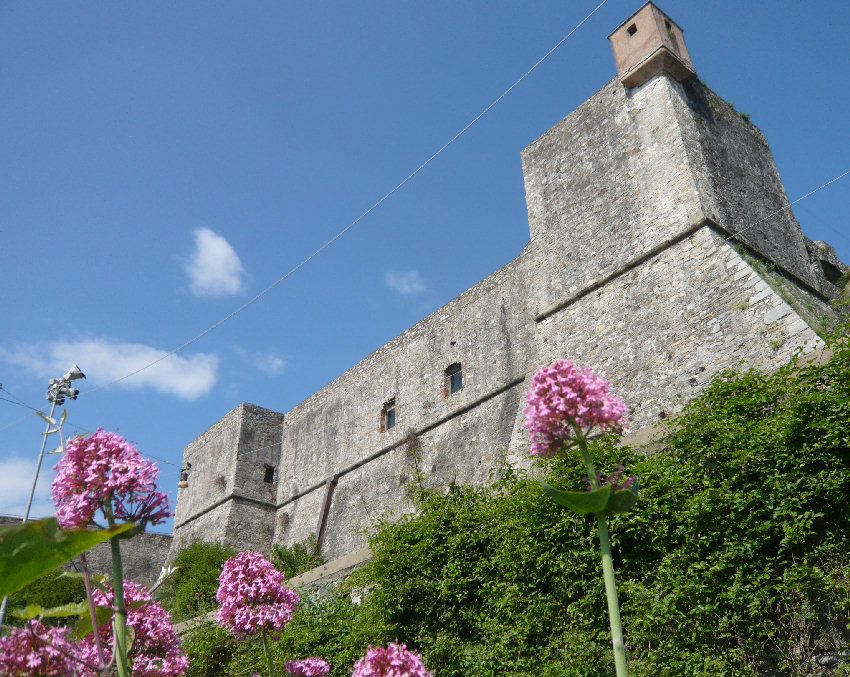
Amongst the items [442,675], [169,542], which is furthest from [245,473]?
[442,675]

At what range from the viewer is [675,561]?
251 inches

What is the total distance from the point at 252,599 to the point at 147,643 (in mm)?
1182

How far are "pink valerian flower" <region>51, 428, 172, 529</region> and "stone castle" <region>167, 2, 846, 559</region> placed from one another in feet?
22.5

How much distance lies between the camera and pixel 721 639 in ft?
19.0

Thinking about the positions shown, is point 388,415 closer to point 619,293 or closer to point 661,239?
point 619,293

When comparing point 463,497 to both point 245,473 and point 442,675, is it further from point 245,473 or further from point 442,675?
point 245,473

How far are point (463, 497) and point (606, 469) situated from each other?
8.66ft

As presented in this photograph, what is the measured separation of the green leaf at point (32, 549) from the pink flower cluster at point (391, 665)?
8.37ft

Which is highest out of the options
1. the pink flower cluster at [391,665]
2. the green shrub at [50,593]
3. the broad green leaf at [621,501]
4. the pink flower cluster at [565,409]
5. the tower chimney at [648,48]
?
the tower chimney at [648,48]

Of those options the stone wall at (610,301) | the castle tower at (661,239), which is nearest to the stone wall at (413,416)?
the stone wall at (610,301)

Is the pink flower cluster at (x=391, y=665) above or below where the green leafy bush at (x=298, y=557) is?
below

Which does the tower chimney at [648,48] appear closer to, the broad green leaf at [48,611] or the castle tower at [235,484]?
the broad green leaf at [48,611]

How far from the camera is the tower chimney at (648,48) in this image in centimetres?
1193

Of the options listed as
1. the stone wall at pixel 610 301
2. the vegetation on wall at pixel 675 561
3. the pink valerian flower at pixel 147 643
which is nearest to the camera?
the pink valerian flower at pixel 147 643
